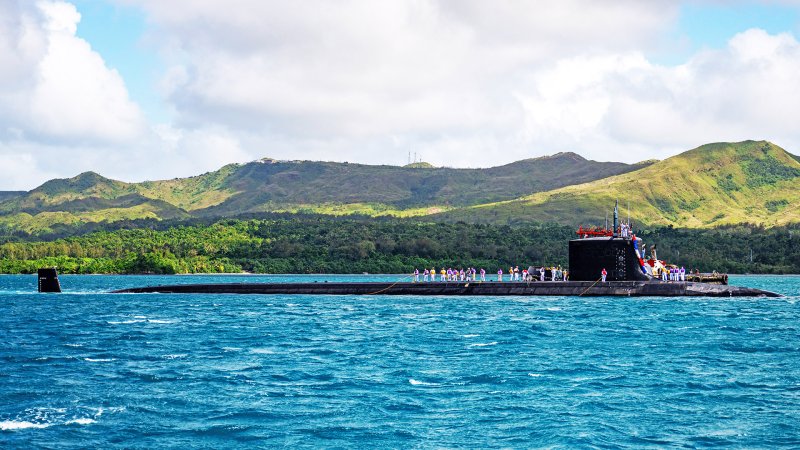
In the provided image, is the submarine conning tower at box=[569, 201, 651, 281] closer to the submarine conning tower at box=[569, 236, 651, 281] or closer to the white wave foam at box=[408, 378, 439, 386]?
the submarine conning tower at box=[569, 236, 651, 281]

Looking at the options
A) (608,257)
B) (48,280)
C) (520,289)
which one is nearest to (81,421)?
(608,257)

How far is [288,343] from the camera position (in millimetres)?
46531

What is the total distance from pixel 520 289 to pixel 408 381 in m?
42.9

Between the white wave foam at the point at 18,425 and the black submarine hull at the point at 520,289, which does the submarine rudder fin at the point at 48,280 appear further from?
the white wave foam at the point at 18,425

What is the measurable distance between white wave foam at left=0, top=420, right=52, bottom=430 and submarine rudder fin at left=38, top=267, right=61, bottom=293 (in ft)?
245

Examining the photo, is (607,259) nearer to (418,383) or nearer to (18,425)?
(418,383)

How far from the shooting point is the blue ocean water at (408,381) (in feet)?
86.3

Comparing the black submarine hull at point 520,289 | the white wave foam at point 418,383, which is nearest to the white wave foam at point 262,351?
the white wave foam at point 418,383

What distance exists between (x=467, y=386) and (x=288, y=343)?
15.3 meters

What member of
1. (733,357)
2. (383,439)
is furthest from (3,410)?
(733,357)

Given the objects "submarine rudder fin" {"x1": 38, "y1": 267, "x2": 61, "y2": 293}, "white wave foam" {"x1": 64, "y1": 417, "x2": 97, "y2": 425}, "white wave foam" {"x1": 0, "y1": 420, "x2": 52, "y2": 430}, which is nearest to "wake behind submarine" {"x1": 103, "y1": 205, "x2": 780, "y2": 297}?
"submarine rudder fin" {"x1": 38, "y1": 267, "x2": 61, "y2": 293}

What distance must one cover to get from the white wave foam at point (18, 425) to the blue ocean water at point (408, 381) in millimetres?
118

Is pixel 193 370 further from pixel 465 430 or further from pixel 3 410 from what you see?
pixel 465 430

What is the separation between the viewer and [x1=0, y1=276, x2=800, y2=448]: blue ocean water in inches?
1035
